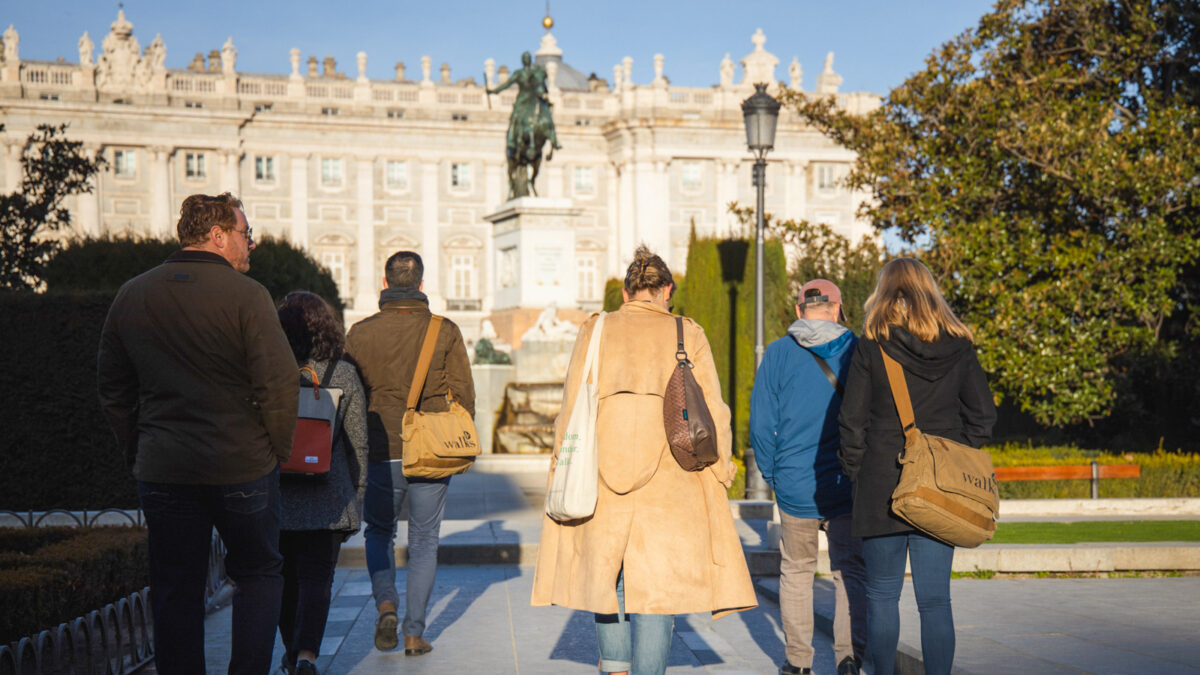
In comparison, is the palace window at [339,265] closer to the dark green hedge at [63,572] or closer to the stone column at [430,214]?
the stone column at [430,214]

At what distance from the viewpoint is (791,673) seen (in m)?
5.90

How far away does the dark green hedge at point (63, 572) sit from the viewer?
5523 mm

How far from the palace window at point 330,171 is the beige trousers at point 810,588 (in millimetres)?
64944

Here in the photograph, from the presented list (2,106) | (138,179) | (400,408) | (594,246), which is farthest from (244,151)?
(400,408)

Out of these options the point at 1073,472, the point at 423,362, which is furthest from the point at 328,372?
the point at 1073,472

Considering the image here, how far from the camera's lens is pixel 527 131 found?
24234mm

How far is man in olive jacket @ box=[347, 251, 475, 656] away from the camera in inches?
254

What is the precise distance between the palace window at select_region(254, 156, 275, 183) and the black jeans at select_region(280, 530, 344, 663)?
6453 cm

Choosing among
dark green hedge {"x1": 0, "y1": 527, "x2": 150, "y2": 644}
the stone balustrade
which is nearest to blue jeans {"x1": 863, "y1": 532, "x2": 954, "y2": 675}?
dark green hedge {"x1": 0, "y1": 527, "x2": 150, "y2": 644}

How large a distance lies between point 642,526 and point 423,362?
2.11 meters

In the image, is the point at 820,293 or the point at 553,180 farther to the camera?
the point at 553,180

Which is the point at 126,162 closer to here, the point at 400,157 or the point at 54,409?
the point at 400,157

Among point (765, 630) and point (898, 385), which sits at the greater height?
point (898, 385)

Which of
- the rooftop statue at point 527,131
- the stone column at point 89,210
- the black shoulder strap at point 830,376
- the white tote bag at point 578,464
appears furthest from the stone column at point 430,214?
the white tote bag at point 578,464
